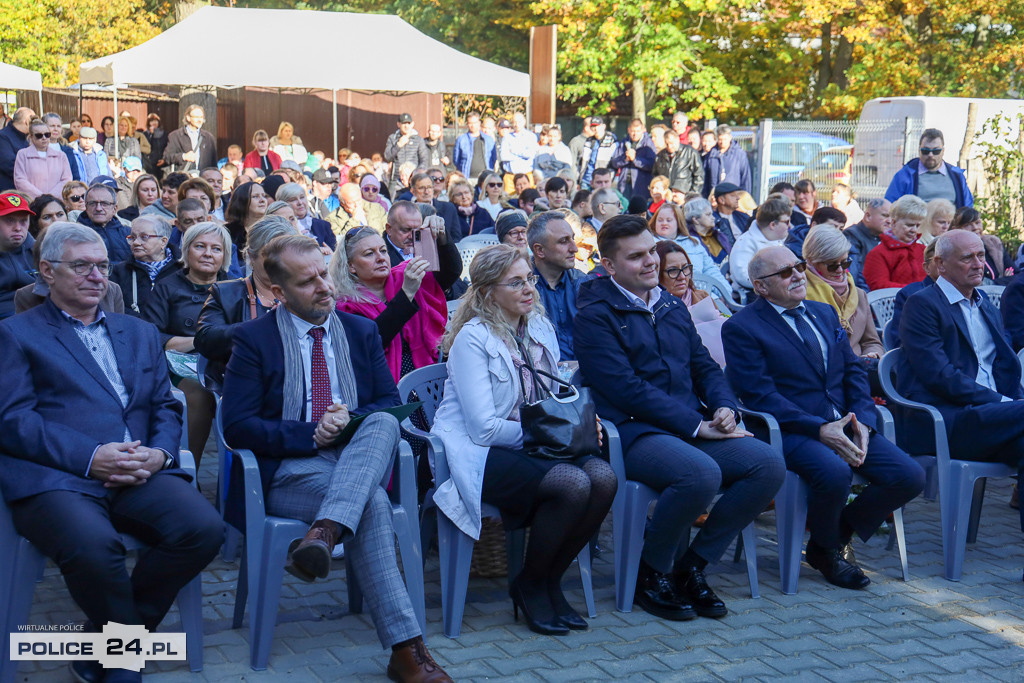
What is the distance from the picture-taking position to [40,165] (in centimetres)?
1095

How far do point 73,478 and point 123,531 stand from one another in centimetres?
24

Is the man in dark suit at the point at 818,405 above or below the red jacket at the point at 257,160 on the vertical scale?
below

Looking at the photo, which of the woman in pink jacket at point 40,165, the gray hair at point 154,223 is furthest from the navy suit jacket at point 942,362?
the woman in pink jacket at point 40,165

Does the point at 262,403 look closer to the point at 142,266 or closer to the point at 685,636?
the point at 685,636

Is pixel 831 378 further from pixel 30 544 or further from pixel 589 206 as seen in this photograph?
pixel 589 206

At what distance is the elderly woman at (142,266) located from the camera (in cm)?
580

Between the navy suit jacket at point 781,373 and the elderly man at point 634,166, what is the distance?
9387mm

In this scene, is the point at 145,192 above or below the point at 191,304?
above

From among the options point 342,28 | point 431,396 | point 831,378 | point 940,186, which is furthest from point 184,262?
point 342,28

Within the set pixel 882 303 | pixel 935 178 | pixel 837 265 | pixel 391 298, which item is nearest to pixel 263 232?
pixel 391 298

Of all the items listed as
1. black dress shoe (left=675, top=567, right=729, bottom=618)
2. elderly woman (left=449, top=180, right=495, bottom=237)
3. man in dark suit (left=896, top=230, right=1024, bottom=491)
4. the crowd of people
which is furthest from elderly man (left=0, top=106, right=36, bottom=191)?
man in dark suit (left=896, top=230, right=1024, bottom=491)

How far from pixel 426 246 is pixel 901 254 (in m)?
3.52

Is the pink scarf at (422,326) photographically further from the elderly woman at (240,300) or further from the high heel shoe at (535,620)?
the high heel shoe at (535,620)

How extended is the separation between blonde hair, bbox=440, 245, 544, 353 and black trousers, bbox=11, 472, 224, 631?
129 cm
